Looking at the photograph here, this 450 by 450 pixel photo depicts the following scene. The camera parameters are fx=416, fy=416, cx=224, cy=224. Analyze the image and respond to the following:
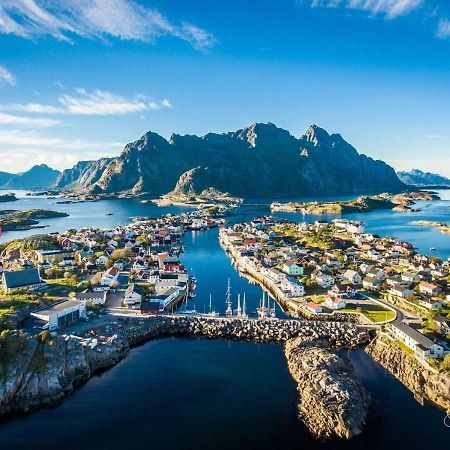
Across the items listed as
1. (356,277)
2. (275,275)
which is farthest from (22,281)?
(356,277)

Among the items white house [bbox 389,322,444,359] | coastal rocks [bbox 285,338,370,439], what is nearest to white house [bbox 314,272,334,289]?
white house [bbox 389,322,444,359]

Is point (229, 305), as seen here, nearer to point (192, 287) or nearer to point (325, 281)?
point (192, 287)

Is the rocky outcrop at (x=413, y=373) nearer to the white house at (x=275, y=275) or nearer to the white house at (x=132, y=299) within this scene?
the white house at (x=275, y=275)

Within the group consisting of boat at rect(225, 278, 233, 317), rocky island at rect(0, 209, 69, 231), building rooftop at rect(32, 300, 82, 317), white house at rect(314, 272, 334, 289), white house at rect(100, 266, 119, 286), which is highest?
building rooftop at rect(32, 300, 82, 317)

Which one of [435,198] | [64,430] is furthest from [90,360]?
[435,198]

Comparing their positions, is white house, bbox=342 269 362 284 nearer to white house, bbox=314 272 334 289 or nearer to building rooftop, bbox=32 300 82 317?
white house, bbox=314 272 334 289
